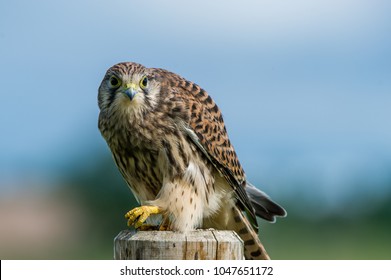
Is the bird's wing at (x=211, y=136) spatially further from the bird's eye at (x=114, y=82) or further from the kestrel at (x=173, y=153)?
the bird's eye at (x=114, y=82)

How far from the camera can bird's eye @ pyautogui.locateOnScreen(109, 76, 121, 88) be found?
15.2 ft

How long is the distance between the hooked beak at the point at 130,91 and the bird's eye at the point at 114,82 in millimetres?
77

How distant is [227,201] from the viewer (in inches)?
196

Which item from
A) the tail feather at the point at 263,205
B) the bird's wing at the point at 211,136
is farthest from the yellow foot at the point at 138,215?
the tail feather at the point at 263,205

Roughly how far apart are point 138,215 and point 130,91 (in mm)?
723

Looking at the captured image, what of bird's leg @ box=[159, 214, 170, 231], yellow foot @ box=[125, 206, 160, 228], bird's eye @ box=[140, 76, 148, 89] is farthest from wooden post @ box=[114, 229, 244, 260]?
bird's eye @ box=[140, 76, 148, 89]

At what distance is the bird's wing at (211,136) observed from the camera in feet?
15.8

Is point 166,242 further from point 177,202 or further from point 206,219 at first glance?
point 206,219

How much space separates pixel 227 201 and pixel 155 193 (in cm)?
46

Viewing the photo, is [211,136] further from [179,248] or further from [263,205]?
[179,248]

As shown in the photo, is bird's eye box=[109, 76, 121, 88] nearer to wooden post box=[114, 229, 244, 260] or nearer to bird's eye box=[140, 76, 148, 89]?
bird's eye box=[140, 76, 148, 89]

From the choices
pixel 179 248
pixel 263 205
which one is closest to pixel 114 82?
pixel 263 205
